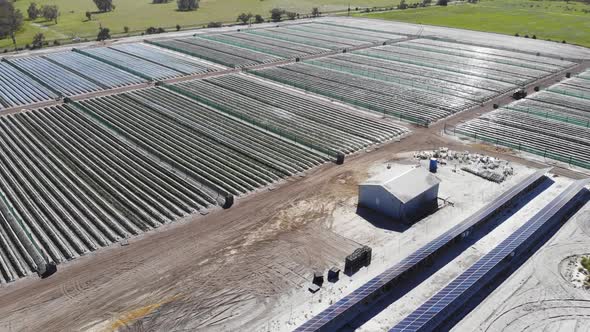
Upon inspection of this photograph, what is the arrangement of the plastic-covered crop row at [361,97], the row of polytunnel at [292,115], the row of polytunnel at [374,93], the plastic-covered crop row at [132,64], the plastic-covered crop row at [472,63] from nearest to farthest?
the row of polytunnel at [292,115], the plastic-covered crop row at [361,97], the row of polytunnel at [374,93], the plastic-covered crop row at [132,64], the plastic-covered crop row at [472,63]

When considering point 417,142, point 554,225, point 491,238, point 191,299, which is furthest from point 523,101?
point 191,299

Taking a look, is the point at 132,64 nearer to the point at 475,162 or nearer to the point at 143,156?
the point at 143,156

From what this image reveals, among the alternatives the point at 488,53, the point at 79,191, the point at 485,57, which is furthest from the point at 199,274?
the point at 488,53

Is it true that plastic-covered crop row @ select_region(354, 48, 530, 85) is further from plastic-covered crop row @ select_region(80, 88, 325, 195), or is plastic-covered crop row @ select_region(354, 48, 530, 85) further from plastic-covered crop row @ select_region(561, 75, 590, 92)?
plastic-covered crop row @ select_region(80, 88, 325, 195)

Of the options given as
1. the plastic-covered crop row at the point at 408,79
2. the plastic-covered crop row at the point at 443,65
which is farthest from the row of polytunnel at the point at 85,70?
the plastic-covered crop row at the point at 443,65

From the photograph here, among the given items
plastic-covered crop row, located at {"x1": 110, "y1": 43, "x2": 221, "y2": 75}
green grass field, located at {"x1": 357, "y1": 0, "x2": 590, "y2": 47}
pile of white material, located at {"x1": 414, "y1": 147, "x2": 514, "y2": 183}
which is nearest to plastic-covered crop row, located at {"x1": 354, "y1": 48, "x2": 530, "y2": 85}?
plastic-covered crop row, located at {"x1": 110, "y1": 43, "x2": 221, "y2": 75}

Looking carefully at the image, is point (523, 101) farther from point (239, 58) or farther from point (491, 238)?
point (239, 58)

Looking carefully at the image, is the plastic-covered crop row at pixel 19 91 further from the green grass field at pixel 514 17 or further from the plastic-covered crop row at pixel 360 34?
the green grass field at pixel 514 17
